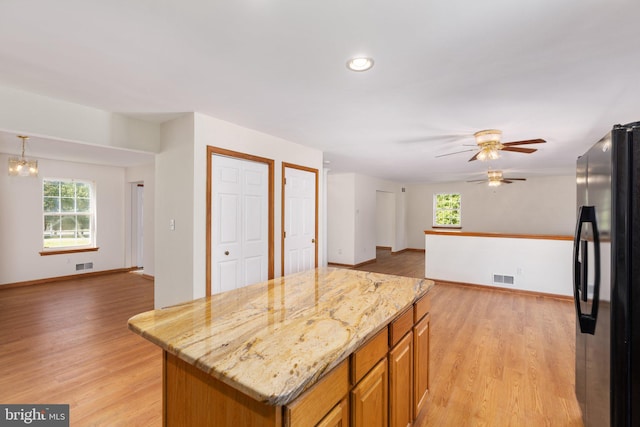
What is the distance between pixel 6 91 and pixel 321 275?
118 inches

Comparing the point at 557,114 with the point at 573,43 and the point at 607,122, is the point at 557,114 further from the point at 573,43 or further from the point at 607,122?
the point at 573,43

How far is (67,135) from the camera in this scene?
2814 mm

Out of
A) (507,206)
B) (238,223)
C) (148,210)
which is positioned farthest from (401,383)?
(507,206)

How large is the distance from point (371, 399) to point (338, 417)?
0.29 metres

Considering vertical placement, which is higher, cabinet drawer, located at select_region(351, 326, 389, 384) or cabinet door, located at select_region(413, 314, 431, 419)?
cabinet drawer, located at select_region(351, 326, 389, 384)

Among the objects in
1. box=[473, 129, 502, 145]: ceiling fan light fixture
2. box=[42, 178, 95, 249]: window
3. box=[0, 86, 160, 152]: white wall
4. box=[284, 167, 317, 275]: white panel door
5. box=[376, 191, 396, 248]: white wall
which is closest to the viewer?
box=[0, 86, 160, 152]: white wall

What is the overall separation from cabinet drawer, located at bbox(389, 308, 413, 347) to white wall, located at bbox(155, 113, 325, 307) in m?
2.20

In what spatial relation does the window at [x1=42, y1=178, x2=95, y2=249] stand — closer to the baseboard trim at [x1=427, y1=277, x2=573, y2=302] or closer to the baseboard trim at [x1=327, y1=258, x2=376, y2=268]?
the baseboard trim at [x1=327, y1=258, x2=376, y2=268]

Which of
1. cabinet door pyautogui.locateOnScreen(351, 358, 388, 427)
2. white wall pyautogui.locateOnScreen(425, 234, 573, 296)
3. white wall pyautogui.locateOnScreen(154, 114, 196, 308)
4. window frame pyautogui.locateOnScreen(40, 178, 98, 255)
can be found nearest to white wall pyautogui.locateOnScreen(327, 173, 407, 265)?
white wall pyautogui.locateOnScreen(425, 234, 573, 296)

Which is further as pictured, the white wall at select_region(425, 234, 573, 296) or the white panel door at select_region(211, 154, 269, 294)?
the white wall at select_region(425, 234, 573, 296)

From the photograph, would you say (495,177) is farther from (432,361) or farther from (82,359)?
(82,359)

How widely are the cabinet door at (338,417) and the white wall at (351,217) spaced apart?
5.91 m

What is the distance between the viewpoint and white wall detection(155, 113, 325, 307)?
306 cm

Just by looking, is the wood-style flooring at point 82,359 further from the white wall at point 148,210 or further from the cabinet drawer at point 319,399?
the cabinet drawer at point 319,399
